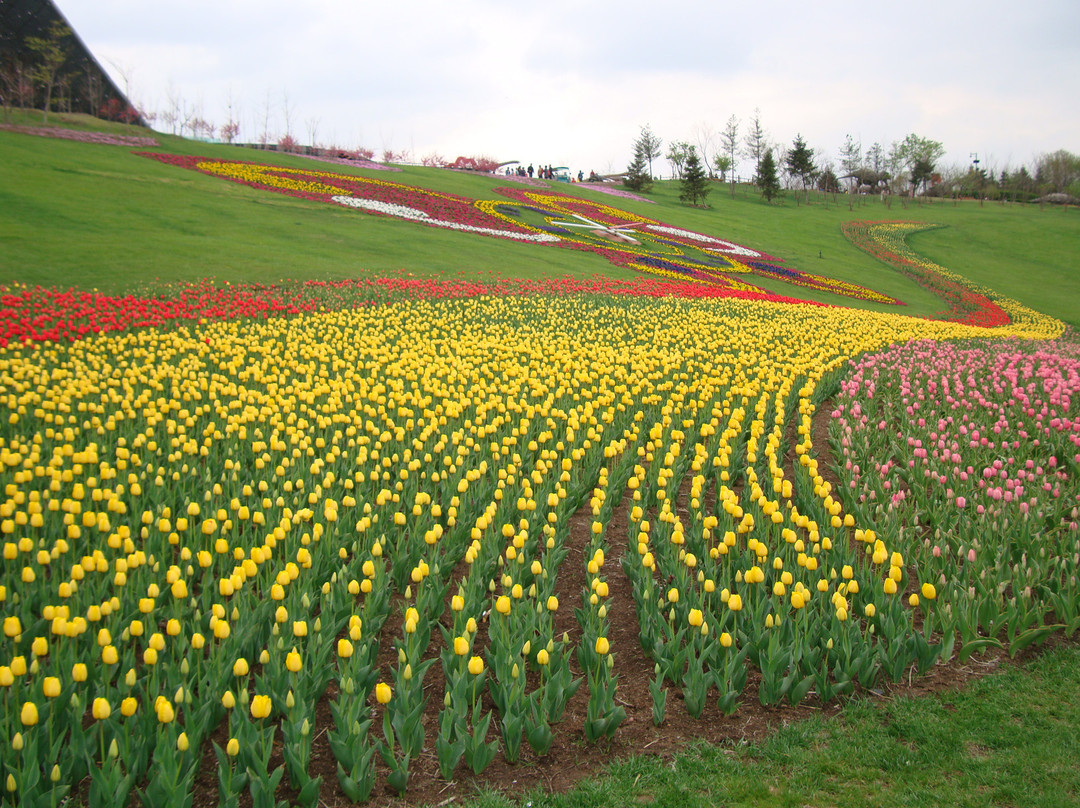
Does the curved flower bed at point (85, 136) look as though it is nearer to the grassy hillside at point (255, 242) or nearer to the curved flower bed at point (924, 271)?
the grassy hillside at point (255, 242)

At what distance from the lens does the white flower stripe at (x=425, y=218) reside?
1334 inches

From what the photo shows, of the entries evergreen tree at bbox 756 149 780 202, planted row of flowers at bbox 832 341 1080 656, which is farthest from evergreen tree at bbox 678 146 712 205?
planted row of flowers at bbox 832 341 1080 656

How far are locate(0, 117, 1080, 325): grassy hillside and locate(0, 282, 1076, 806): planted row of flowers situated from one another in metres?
9.83

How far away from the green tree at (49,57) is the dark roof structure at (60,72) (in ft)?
0.70

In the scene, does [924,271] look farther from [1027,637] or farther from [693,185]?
[1027,637]

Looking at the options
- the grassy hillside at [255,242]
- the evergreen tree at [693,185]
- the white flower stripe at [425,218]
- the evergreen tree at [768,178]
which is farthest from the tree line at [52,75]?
the evergreen tree at [768,178]

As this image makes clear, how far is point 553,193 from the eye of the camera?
56281 millimetres

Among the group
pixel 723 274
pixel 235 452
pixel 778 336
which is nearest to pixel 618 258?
pixel 723 274

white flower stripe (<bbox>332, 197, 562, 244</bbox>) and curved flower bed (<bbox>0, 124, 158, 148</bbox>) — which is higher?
curved flower bed (<bbox>0, 124, 158, 148</bbox>)

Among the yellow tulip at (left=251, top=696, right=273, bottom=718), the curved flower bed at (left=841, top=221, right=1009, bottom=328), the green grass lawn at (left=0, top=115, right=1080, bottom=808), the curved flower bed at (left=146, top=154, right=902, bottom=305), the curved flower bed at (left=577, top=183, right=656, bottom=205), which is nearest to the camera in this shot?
the yellow tulip at (left=251, top=696, right=273, bottom=718)

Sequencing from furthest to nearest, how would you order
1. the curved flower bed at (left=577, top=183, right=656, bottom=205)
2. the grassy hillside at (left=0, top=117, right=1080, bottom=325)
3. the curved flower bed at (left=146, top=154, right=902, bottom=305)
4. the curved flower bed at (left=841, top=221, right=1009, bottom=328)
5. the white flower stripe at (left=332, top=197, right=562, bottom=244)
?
the curved flower bed at (left=577, top=183, right=656, bottom=205) → the white flower stripe at (left=332, top=197, right=562, bottom=244) → the curved flower bed at (left=146, top=154, right=902, bottom=305) → the curved flower bed at (left=841, top=221, right=1009, bottom=328) → the grassy hillside at (left=0, top=117, right=1080, bottom=325)

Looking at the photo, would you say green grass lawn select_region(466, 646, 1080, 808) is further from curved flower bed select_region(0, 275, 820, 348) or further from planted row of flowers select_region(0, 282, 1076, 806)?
curved flower bed select_region(0, 275, 820, 348)

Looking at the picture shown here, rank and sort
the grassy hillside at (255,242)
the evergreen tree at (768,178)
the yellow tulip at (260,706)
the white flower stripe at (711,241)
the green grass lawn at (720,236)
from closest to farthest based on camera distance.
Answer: the yellow tulip at (260,706)
the green grass lawn at (720,236)
the grassy hillside at (255,242)
the white flower stripe at (711,241)
the evergreen tree at (768,178)

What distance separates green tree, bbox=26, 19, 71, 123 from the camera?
4112 cm
